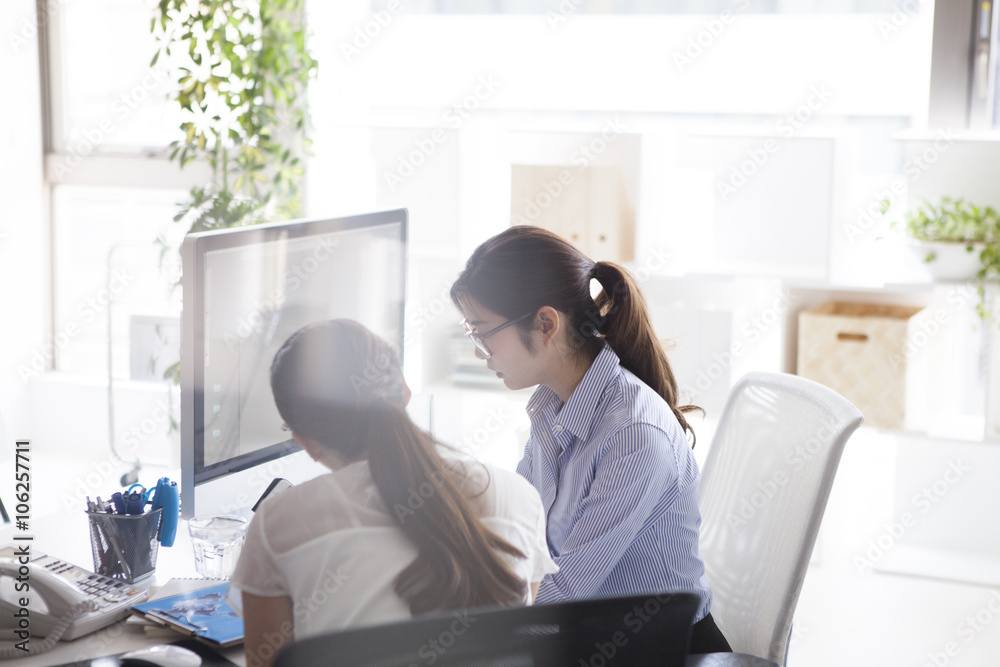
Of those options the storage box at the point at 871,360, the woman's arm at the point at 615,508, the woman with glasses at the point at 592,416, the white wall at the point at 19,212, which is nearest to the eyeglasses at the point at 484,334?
the woman with glasses at the point at 592,416

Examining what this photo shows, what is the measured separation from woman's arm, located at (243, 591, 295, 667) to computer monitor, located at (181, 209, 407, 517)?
1.40 feet

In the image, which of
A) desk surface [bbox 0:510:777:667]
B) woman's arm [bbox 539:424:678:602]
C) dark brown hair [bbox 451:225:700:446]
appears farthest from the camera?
dark brown hair [bbox 451:225:700:446]

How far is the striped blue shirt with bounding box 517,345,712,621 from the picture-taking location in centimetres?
142

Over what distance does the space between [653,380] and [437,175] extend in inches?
66.8

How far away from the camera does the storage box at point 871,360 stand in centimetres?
289

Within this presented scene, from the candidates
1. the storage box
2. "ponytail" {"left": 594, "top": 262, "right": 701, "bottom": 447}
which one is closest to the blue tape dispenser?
"ponytail" {"left": 594, "top": 262, "right": 701, "bottom": 447}

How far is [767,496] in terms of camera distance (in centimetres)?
160

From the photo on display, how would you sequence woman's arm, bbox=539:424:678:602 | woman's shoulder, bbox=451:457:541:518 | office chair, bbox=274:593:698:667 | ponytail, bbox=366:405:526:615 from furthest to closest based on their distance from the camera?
woman's arm, bbox=539:424:678:602 → woman's shoulder, bbox=451:457:541:518 → ponytail, bbox=366:405:526:615 → office chair, bbox=274:593:698:667

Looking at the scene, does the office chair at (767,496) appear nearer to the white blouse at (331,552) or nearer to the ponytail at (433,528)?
the ponytail at (433,528)

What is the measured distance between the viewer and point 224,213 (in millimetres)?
3172

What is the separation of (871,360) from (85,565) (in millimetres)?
2212

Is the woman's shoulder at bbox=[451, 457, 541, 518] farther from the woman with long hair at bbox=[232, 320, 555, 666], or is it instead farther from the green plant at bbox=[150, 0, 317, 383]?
the green plant at bbox=[150, 0, 317, 383]

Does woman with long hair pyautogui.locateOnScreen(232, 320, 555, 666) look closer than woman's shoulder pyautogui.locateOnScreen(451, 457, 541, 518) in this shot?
Yes

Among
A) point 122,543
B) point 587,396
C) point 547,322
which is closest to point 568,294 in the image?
point 547,322
